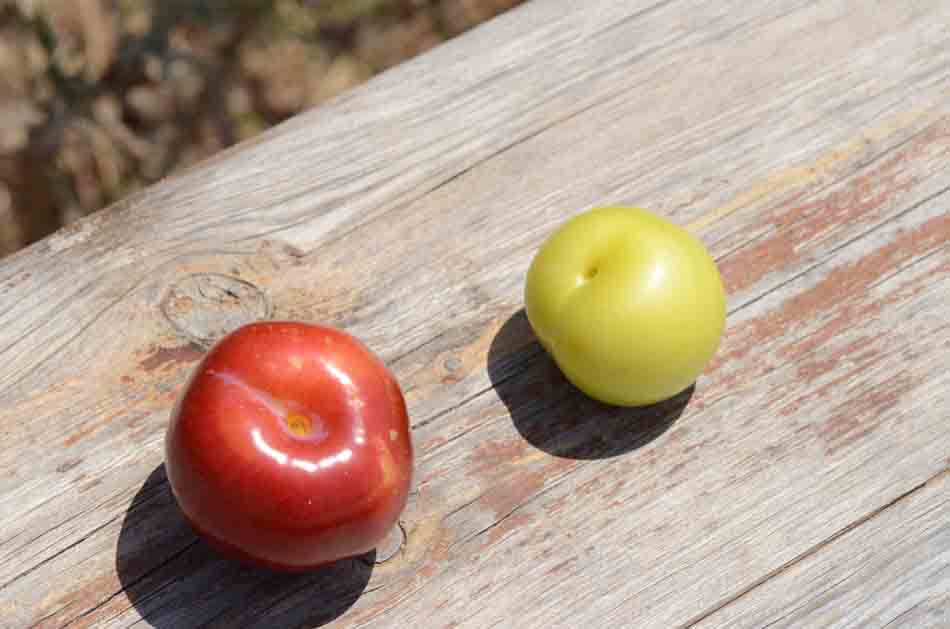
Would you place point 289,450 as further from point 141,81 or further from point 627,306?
point 141,81

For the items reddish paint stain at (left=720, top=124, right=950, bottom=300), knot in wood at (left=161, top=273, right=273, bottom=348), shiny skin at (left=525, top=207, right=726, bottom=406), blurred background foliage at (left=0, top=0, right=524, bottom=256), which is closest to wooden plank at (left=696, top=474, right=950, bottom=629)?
shiny skin at (left=525, top=207, right=726, bottom=406)

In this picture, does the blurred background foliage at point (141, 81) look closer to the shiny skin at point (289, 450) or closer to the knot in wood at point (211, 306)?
the knot in wood at point (211, 306)

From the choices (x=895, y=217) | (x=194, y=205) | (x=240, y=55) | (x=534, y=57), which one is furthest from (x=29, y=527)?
(x=240, y=55)

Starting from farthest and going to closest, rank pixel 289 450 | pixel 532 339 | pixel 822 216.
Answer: pixel 822 216
pixel 532 339
pixel 289 450

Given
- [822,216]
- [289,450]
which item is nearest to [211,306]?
[289,450]

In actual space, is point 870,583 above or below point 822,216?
below

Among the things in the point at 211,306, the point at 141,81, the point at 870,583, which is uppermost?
the point at 211,306
